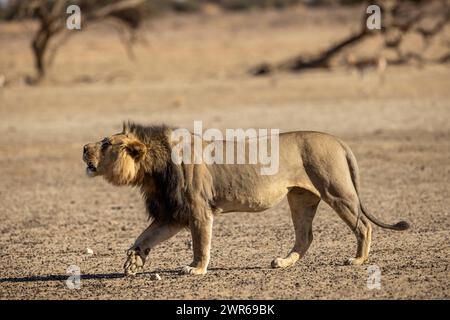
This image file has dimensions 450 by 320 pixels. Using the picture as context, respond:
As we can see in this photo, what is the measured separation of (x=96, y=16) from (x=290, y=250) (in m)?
25.2

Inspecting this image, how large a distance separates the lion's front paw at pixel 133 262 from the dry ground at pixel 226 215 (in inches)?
4.0

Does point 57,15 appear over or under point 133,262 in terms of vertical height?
over

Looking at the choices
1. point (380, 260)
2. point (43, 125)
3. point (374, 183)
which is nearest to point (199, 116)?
point (43, 125)

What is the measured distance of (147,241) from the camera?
778cm

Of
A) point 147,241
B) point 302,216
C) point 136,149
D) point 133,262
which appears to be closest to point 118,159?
point 136,149

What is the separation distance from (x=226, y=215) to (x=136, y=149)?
3.52 m

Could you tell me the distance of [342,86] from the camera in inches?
1072

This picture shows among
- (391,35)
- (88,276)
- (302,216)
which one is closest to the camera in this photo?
(88,276)

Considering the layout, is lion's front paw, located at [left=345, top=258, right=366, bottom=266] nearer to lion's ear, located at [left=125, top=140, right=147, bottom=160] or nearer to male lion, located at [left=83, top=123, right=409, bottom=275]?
male lion, located at [left=83, top=123, right=409, bottom=275]

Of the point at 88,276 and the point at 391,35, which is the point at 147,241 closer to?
the point at 88,276

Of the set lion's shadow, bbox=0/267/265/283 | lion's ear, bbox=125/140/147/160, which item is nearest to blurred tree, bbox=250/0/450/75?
lion's shadow, bbox=0/267/265/283

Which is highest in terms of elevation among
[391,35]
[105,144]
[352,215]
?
[391,35]

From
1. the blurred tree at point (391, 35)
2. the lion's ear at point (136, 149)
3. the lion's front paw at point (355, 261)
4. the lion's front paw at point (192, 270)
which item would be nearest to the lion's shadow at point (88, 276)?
the lion's front paw at point (192, 270)

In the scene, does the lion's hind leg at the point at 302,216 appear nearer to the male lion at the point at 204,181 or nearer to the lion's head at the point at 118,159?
the male lion at the point at 204,181
